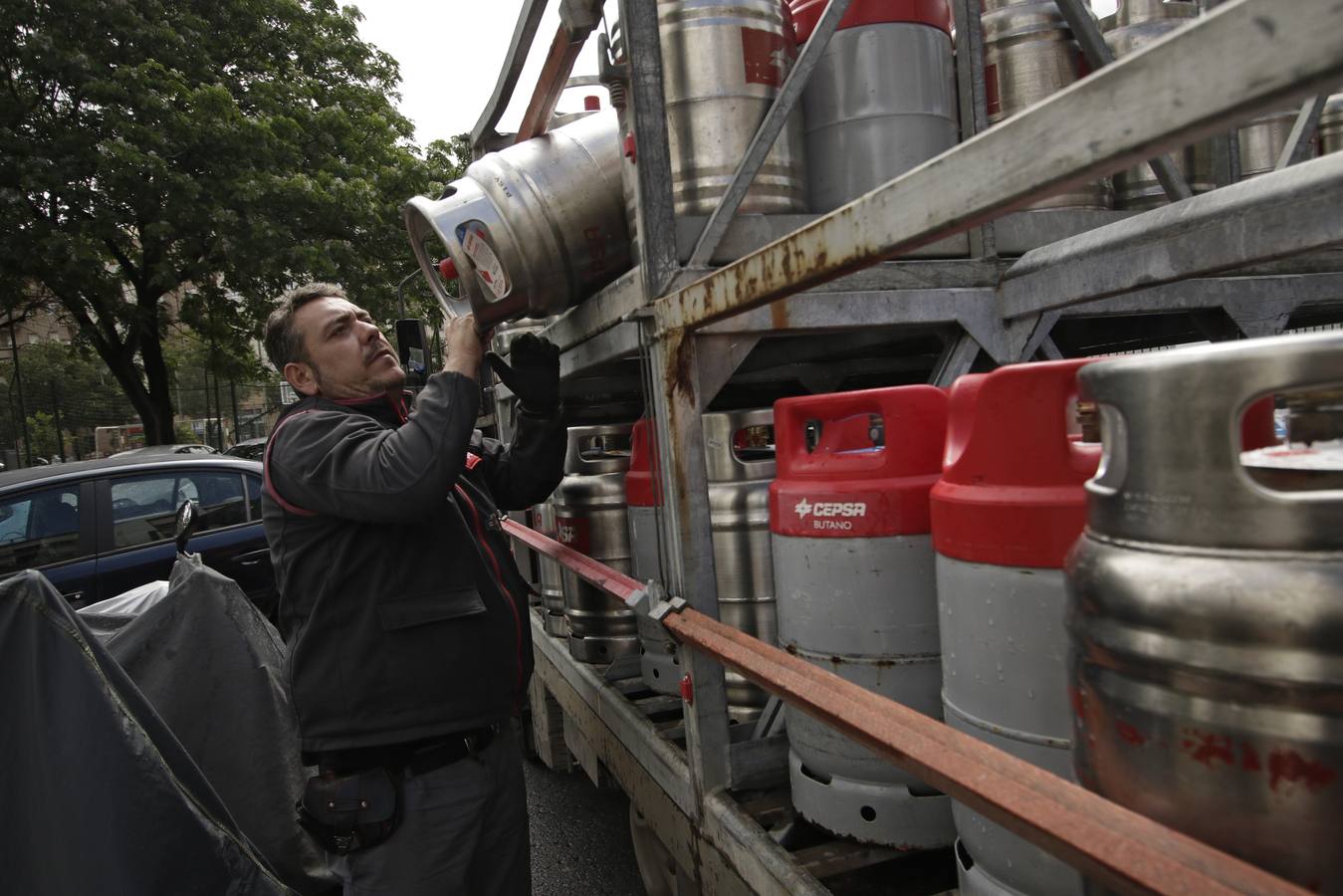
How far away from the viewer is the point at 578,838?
411 centimetres

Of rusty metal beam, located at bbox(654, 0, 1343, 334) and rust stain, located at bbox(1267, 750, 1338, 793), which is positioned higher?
rusty metal beam, located at bbox(654, 0, 1343, 334)

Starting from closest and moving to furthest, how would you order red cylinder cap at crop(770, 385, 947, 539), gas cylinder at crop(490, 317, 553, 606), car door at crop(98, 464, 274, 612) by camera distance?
red cylinder cap at crop(770, 385, 947, 539), gas cylinder at crop(490, 317, 553, 606), car door at crop(98, 464, 274, 612)

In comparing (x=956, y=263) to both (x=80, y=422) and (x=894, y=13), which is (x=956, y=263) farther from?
(x=80, y=422)

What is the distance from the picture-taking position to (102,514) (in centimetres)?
590

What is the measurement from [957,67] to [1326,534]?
2.09 meters

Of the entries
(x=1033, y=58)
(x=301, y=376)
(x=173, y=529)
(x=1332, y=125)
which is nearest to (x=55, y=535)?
(x=173, y=529)

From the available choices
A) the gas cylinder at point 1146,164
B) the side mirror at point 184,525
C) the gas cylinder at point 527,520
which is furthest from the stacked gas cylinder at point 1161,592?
the side mirror at point 184,525

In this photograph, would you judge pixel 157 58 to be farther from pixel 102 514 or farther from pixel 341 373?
pixel 341 373

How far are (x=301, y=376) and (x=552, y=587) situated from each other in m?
1.74

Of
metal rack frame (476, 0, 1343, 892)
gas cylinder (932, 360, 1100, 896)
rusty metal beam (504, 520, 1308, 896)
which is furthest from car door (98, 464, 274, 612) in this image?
gas cylinder (932, 360, 1100, 896)

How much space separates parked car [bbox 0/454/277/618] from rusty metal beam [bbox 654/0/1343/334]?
18.1 feet

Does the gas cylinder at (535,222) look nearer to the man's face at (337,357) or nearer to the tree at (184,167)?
the man's face at (337,357)

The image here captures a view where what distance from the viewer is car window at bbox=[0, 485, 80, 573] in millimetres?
5617

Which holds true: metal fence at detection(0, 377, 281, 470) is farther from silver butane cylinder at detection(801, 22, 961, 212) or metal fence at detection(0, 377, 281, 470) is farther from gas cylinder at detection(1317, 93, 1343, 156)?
gas cylinder at detection(1317, 93, 1343, 156)
